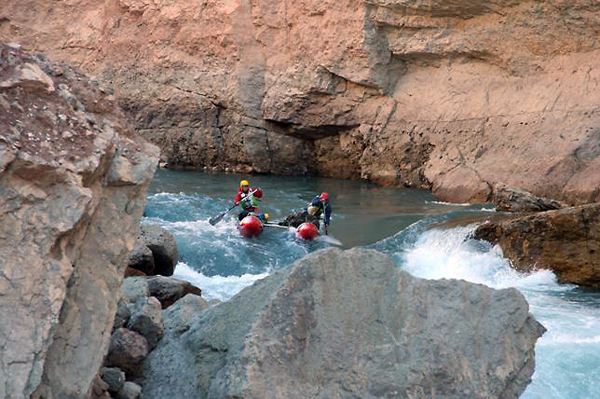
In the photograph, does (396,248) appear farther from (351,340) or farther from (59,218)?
(59,218)

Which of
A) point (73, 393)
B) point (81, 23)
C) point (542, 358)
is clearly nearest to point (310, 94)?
point (81, 23)

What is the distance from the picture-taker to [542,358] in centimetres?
676

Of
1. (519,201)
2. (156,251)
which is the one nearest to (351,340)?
(156,251)

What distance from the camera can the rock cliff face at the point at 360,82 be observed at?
1639 centimetres

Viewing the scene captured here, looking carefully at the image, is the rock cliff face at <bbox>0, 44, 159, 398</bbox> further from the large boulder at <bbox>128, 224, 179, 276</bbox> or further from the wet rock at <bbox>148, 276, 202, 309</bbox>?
the large boulder at <bbox>128, 224, 179, 276</bbox>

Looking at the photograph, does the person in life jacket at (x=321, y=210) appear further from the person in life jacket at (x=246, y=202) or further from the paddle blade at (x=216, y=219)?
the paddle blade at (x=216, y=219)

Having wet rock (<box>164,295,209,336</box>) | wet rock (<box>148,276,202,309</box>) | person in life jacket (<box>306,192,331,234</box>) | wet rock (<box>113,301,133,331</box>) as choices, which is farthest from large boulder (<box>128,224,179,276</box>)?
wet rock (<box>113,301,133,331</box>)

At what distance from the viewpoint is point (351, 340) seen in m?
4.69

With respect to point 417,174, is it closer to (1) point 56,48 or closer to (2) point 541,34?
(2) point 541,34

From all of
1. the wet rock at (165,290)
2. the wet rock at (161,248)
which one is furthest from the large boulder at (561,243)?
the wet rock at (165,290)

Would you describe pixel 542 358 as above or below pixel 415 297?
below

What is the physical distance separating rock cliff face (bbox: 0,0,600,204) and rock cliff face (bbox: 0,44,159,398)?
11796mm

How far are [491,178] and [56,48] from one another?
12.9 meters

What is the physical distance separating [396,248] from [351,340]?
7.71m
